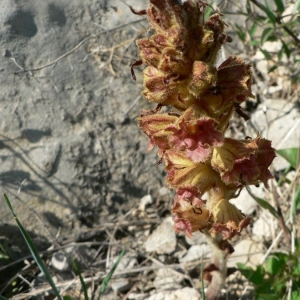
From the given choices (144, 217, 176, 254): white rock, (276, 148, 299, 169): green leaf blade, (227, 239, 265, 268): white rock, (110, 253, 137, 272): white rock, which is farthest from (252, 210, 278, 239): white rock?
(110, 253, 137, 272): white rock

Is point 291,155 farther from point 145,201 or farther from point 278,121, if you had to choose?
point 145,201

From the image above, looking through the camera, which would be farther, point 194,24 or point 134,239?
point 134,239

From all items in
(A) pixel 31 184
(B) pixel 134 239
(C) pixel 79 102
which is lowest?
(B) pixel 134 239

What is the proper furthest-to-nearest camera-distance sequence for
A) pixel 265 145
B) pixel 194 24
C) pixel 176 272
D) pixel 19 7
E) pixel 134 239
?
pixel 134 239 → pixel 176 272 → pixel 19 7 → pixel 265 145 → pixel 194 24

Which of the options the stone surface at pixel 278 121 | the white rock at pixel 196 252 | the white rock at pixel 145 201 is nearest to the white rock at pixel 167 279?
the white rock at pixel 196 252

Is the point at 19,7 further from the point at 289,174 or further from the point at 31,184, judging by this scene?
the point at 289,174

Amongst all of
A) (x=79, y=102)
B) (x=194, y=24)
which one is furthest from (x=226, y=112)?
(x=79, y=102)

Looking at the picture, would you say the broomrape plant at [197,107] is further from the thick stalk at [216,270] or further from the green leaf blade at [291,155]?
the green leaf blade at [291,155]
